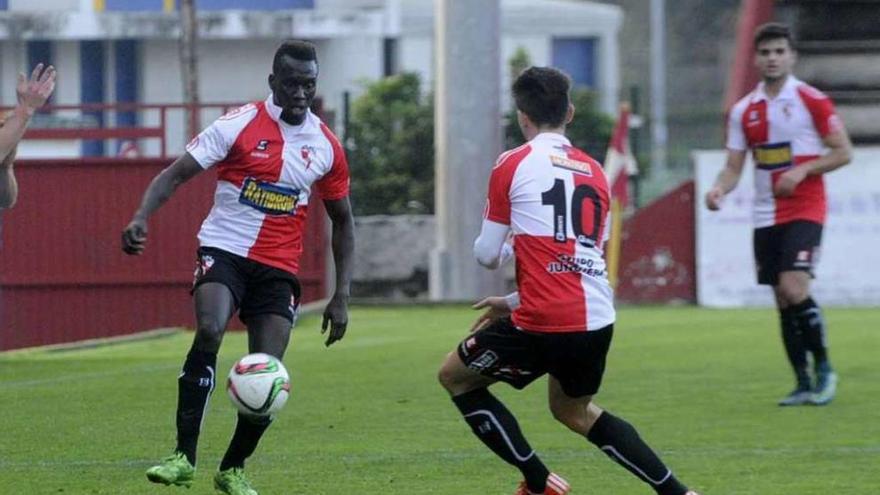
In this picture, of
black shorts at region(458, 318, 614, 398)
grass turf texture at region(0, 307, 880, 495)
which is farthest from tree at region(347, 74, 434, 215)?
black shorts at region(458, 318, 614, 398)

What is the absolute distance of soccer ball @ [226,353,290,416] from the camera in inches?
337

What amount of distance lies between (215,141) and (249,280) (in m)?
0.63

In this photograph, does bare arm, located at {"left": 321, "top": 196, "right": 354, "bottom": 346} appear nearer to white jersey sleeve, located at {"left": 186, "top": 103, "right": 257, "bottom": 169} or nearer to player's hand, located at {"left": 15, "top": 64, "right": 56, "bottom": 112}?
white jersey sleeve, located at {"left": 186, "top": 103, "right": 257, "bottom": 169}

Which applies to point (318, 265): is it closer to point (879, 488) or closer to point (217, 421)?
point (217, 421)

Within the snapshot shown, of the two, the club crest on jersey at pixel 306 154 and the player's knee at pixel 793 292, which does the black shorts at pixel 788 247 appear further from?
the club crest on jersey at pixel 306 154

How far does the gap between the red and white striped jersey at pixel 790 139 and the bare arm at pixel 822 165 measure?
7 cm

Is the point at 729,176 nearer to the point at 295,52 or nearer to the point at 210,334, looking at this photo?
the point at 295,52

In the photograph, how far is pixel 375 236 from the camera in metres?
27.2

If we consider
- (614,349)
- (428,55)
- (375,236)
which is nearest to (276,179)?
(614,349)

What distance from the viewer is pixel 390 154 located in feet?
92.4

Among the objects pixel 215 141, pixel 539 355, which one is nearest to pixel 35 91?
pixel 215 141

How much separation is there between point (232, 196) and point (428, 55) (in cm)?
3393

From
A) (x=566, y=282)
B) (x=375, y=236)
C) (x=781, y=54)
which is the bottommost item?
(x=375, y=236)

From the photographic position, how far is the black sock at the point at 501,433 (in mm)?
8203
